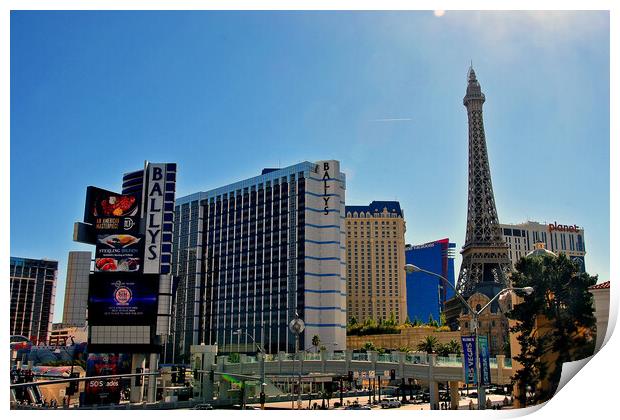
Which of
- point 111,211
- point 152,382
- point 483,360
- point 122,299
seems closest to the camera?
point 483,360

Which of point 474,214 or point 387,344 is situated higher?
point 474,214

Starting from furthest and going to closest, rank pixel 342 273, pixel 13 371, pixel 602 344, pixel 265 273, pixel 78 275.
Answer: pixel 78 275
pixel 265 273
pixel 342 273
pixel 13 371
pixel 602 344

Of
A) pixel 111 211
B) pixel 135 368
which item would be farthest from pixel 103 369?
pixel 111 211

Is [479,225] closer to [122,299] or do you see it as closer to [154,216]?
[154,216]

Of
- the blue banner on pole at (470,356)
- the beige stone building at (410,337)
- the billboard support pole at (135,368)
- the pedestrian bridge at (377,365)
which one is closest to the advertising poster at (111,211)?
the billboard support pole at (135,368)

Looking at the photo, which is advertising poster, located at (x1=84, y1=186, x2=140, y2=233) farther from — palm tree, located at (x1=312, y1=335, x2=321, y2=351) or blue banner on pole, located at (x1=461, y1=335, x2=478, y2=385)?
palm tree, located at (x1=312, y1=335, x2=321, y2=351)

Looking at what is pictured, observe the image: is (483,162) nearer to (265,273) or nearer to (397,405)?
(265,273)

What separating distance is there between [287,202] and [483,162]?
173 ft

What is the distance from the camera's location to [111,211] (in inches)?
3071

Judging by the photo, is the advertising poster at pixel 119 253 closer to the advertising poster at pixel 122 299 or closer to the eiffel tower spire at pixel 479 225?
the advertising poster at pixel 122 299

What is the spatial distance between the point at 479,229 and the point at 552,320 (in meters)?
107

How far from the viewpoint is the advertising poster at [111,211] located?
77.2 m

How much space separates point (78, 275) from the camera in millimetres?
176750

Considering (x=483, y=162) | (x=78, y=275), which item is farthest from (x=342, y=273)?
(x=78, y=275)
